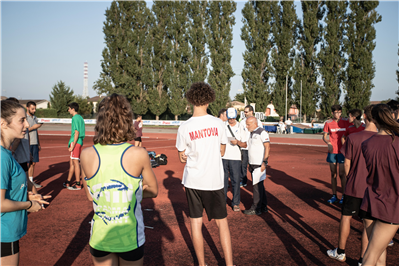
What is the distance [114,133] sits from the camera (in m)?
2.08

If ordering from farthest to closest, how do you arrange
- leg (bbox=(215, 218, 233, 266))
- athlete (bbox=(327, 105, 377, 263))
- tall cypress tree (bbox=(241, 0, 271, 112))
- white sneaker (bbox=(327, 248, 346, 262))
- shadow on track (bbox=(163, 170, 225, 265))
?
tall cypress tree (bbox=(241, 0, 271, 112))
shadow on track (bbox=(163, 170, 225, 265))
white sneaker (bbox=(327, 248, 346, 262))
athlete (bbox=(327, 105, 377, 263))
leg (bbox=(215, 218, 233, 266))

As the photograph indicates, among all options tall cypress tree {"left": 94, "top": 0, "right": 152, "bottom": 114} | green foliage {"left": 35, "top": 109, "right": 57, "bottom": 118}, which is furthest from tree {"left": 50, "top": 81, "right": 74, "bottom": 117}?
tall cypress tree {"left": 94, "top": 0, "right": 152, "bottom": 114}

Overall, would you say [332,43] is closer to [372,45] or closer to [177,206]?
[372,45]

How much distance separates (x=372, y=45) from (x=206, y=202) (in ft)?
128

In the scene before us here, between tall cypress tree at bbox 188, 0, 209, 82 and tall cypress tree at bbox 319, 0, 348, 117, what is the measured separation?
16.2m

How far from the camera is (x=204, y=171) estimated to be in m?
3.32

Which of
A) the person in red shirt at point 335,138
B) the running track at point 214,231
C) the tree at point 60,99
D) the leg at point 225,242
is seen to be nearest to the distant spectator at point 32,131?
the running track at point 214,231

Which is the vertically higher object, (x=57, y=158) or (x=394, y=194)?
(x=394, y=194)

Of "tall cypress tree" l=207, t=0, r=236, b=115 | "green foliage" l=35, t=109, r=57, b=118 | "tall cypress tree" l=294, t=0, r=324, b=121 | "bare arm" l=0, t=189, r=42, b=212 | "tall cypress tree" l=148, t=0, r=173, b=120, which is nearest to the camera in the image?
"bare arm" l=0, t=189, r=42, b=212

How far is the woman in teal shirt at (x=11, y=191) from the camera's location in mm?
2064

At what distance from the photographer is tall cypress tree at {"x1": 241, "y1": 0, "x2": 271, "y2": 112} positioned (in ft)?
129

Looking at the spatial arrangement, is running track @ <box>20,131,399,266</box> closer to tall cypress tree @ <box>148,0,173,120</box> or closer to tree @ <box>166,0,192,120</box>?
tree @ <box>166,0,192,120</box>

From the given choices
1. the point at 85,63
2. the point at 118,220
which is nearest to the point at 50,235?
the point at 118,220

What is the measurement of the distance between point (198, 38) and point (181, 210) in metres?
39.2
